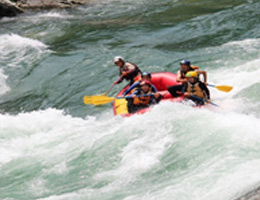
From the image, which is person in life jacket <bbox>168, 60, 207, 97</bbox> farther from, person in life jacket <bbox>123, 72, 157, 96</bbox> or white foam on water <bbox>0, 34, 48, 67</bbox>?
white foam on water <bbox>0, 34, 48, 67</bbox>

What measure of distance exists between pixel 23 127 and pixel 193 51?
18.7 ft

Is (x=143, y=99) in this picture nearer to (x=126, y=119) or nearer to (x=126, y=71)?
(x=126, y=119)

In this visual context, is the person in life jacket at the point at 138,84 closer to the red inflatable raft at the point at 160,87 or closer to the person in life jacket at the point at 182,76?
the red inflatable raft at the point at 160,87

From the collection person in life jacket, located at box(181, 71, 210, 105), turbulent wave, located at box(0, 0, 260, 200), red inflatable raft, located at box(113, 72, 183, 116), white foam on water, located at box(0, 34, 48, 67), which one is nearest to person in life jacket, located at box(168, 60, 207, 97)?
red inflatable raft, located at box(113, 72, 183, 116)

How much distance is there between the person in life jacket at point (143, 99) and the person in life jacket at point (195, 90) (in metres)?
0.56

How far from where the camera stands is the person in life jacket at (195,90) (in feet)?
26.7

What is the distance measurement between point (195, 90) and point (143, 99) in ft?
3.23

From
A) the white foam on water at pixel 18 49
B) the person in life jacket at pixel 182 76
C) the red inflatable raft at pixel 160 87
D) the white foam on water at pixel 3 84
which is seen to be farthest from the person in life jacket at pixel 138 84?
the white foam on water at pixel 18 49

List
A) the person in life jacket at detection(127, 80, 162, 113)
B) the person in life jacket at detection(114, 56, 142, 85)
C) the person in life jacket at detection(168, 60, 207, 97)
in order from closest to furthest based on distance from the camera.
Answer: the person in life jacket at detection(127, 80, 162, 113), the person in life jacket at detection(168, 60, 207, 97), the person in life jacket at detection(114, 56, 142, 85)

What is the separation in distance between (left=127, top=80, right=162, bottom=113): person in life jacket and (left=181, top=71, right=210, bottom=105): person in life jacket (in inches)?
22.0

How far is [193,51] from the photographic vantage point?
12438 millimetres

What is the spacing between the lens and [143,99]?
8383mm

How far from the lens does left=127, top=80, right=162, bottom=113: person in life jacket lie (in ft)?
27.3

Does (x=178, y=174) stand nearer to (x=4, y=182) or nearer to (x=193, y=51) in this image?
(x=4, y=182)
